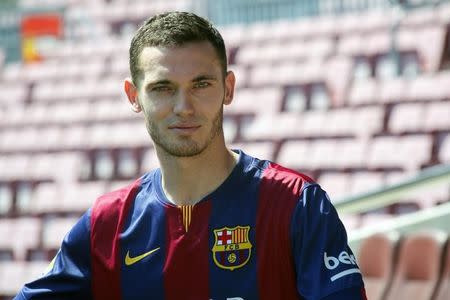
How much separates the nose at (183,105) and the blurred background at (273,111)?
4.53 meters

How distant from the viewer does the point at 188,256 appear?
1.97 m

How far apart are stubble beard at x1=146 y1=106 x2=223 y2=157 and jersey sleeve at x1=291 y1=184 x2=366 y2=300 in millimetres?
221

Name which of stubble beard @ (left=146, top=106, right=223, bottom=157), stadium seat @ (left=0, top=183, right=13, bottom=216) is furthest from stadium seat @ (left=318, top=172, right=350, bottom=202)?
stubble beard @ (left=146, top=106, right=223, bottom=157)

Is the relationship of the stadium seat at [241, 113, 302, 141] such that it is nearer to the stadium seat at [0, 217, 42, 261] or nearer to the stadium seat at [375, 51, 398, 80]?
the stadium seat at [375, 51, 398, 80]

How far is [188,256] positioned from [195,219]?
7 centimetres

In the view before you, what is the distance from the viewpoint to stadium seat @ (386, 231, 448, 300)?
4.20 m

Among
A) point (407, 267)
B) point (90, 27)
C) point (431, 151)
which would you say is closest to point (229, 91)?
point (407, 267)

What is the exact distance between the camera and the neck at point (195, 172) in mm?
1978

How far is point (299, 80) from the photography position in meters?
8.20

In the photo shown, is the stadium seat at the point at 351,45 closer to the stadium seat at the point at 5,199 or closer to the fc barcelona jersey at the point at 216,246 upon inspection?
the stadium seat at the point at 5,199

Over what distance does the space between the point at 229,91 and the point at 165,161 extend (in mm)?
181

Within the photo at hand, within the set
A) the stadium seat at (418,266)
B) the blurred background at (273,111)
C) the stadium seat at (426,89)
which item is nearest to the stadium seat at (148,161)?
the blurred background at (273,111)

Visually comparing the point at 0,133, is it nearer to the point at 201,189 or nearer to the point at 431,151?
the point at 431,151

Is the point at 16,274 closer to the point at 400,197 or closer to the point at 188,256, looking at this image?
the point at 400,197
